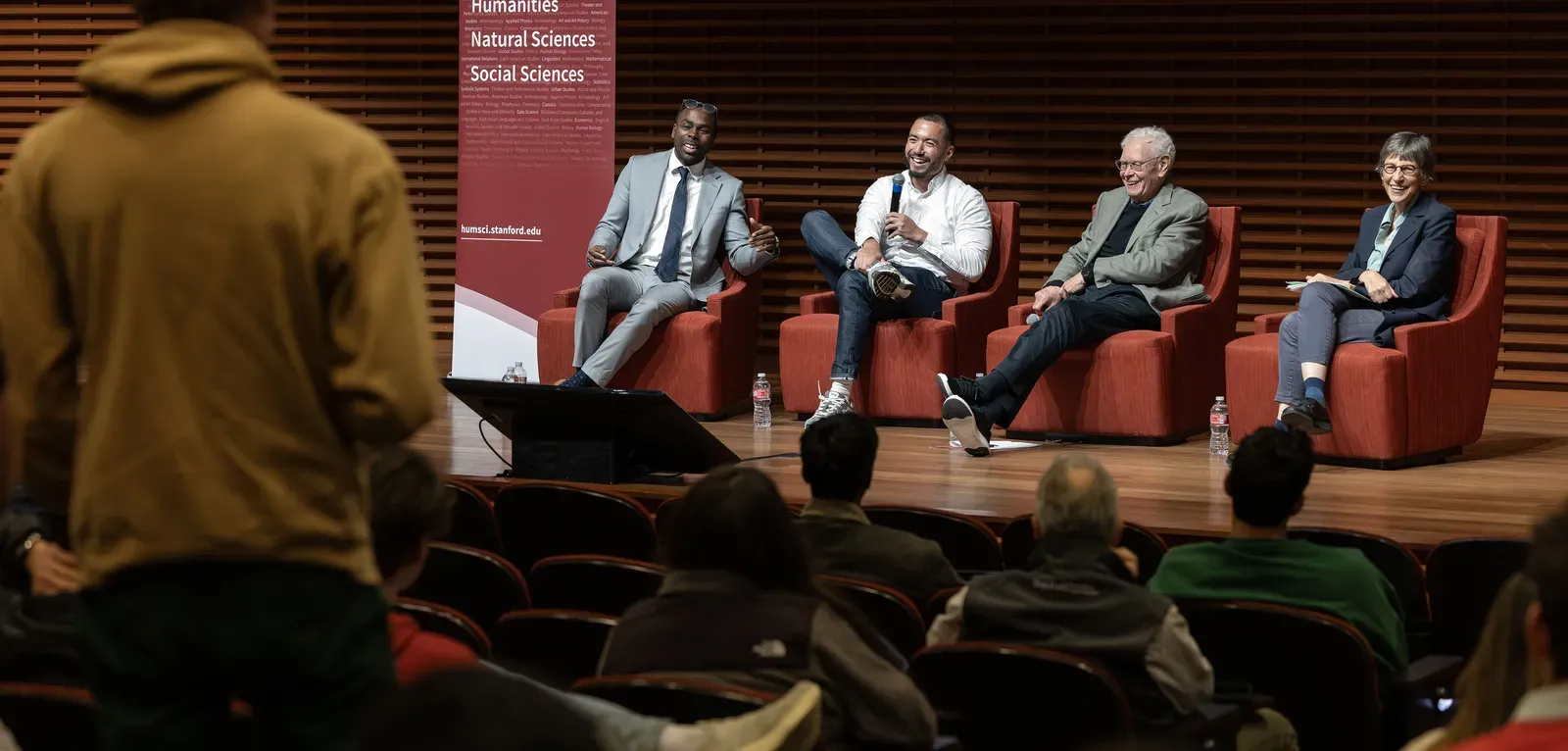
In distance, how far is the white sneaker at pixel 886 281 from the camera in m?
6.22

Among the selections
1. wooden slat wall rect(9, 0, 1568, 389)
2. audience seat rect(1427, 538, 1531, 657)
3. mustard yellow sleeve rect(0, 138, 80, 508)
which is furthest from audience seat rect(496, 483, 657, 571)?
wooden slat wall rect(9, 0, 1568, 389)

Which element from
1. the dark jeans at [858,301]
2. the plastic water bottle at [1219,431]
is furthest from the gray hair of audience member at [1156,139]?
the plastic water bottle at [1219,431]

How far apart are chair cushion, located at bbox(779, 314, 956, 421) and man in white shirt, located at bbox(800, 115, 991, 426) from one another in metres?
0.08

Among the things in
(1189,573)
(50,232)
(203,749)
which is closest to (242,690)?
(203,749)

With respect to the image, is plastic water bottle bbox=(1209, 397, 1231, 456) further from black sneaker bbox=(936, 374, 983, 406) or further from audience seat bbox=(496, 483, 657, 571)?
audience seat bbox=(496, 483, 657, 571)

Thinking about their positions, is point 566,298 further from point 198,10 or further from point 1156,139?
point 198,10

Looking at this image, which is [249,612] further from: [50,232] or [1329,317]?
[1329,317]

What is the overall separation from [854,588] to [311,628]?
146 centimetres

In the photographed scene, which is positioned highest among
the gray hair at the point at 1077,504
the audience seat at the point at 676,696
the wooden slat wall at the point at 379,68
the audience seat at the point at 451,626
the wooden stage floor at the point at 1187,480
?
A: the wooden slat wall at the point at 379,68

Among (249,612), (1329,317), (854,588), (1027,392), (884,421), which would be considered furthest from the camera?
(884,421)

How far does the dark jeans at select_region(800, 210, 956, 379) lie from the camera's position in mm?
6324

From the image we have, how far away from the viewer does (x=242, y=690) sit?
156 centimetres

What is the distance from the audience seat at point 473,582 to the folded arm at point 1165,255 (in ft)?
11.4

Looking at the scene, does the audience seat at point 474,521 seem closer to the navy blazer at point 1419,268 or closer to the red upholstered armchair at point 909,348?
the red upholstered armchair at point 909,348
